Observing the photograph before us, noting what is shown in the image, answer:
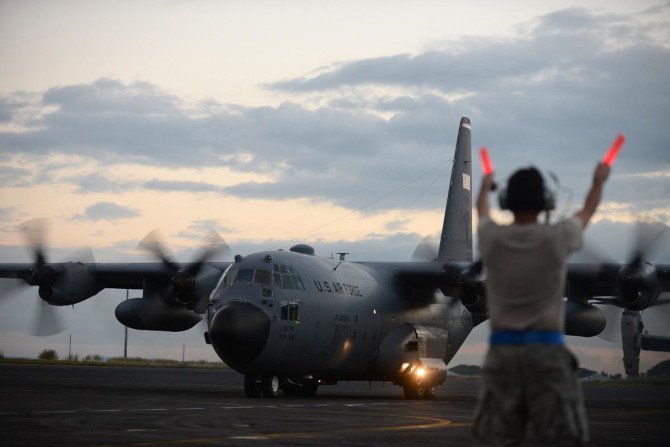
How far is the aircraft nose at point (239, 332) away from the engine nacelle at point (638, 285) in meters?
11.7

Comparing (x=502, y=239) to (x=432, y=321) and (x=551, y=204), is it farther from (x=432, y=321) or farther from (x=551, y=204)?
(x=432, y=321)

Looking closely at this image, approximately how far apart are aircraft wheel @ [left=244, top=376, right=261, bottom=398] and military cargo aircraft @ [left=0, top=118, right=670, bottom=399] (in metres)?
0.03

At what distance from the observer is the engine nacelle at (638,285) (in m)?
29.9

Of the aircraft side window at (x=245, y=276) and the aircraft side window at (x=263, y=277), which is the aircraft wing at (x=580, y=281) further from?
the aircraft side window at (x=245, y=276)

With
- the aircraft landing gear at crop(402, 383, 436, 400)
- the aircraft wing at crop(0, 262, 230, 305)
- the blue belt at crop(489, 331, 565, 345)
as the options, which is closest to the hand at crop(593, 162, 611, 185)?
the blue belt at crop(489, 331, 565, 345)

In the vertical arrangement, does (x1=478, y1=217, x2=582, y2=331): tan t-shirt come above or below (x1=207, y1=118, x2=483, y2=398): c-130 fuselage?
above

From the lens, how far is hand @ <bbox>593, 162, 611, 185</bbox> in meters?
5.90

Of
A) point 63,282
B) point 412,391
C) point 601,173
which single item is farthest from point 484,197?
point 63,282

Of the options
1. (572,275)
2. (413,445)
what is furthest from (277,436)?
(572,275)

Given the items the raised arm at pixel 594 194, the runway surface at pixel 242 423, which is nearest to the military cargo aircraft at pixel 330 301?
the runway surface at pixel 242 423

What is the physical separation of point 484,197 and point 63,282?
105 ft

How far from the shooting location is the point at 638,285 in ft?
98.2

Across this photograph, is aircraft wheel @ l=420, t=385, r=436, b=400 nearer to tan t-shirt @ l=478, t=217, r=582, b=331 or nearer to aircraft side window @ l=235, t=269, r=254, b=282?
aircraft side window @ l=235, t=269, r=254, b=282

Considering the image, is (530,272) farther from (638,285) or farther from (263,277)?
(638,285)
